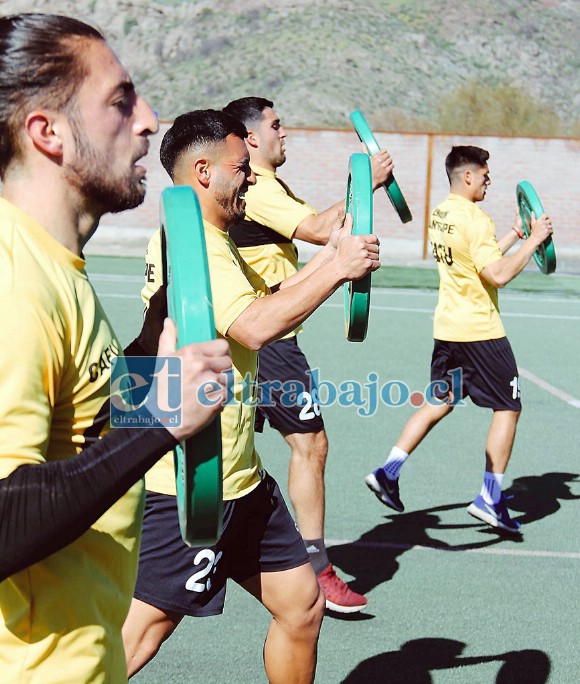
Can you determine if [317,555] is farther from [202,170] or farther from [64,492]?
[64,492]

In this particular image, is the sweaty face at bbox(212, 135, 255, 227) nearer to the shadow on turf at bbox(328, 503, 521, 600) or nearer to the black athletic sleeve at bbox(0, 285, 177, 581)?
the black athletic sleeve at bbox(0, 285, 177, 581)

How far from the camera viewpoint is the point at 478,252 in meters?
6.34

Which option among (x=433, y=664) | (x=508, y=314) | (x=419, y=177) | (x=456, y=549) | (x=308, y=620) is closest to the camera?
(x=308, y=620)

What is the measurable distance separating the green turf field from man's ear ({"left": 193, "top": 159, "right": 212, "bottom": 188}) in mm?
1914

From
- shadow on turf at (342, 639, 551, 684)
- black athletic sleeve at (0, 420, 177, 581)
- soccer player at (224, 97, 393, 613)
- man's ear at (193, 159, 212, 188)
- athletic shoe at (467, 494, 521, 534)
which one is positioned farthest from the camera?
athletic shoe at (467, 494, 521, 534)

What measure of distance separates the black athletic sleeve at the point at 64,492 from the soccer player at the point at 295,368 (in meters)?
3.03

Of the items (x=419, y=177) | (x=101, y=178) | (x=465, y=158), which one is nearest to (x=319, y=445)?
(x=465, y=158)

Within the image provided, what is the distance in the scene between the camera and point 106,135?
74.0 inches

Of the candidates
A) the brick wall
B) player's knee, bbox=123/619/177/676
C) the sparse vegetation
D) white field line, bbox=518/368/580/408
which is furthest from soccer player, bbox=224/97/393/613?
the sparse vegetation

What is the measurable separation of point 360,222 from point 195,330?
1725 mm

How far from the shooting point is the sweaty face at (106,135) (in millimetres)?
1848

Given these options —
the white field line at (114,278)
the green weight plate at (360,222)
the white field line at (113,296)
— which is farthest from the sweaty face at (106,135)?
the white field line at (114,278)

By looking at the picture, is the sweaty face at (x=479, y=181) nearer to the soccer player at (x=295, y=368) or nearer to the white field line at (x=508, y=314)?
the soccer player at (x=295, y=368)

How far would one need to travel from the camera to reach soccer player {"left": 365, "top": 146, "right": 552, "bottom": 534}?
612cm
